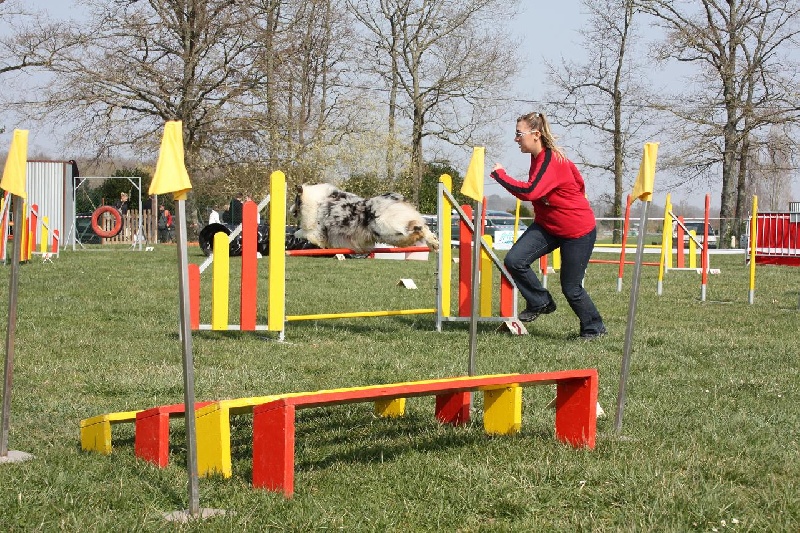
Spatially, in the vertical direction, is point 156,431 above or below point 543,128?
below

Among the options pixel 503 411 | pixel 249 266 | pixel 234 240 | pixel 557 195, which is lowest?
pixel 503 411

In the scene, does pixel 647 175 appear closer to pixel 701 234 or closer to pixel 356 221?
pixel 356 221

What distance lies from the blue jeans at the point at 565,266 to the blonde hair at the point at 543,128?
2.51 ft

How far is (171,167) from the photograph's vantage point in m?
3.27

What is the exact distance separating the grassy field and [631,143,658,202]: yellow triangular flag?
114 cm

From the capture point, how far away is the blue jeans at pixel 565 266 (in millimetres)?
8297

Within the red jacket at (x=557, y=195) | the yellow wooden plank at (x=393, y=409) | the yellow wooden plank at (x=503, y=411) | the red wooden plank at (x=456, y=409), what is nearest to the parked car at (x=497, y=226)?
the red jacket at (x=557, y=195)

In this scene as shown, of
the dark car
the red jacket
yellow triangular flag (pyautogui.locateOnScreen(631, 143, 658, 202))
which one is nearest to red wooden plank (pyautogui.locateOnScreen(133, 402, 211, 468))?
yellow triangular flag (pyautogui.locateOnScreen(631, 143, 658, 202))

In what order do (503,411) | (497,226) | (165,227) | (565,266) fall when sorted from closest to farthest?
1. (503,411)
2. (565,266)
3. (497,226)
4. (165,227)

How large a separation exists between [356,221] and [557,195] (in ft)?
5.68

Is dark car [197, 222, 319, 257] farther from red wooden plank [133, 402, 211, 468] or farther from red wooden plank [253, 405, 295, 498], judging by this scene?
red wooden plank [253, 405, 295, 498]

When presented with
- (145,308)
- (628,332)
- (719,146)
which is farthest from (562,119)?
(628,332)

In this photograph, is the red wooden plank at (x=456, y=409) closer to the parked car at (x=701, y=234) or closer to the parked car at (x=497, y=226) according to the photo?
the parked car at (x=701, y=234)

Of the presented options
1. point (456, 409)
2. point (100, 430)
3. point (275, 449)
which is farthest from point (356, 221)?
point (275, 449)
